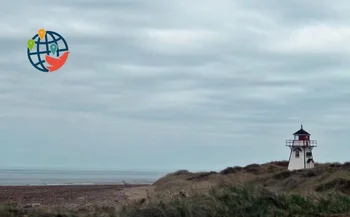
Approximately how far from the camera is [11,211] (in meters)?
15.6

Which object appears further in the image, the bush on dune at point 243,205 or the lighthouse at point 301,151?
the lighthouse at point 301,151

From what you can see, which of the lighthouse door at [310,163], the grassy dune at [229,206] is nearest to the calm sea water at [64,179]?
the lighthouse door at [310,163]

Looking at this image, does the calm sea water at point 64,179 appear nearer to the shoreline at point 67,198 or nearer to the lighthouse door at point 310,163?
the shoreline at point 67,198

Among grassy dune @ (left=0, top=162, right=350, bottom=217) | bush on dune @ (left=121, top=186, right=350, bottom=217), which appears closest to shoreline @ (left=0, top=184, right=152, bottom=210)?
grassy dune @ (left=0, top=162, right=350, bottom=217)

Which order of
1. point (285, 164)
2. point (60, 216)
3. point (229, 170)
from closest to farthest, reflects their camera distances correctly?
point (60, 216)
point (229, 170)
point (285, 164)

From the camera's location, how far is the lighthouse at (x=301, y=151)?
56.7 m

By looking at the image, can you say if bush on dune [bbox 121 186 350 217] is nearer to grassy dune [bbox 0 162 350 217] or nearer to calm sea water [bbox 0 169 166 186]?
grassy dune [bbox 0 162 350 217]

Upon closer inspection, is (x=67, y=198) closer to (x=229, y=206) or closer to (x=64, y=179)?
(x=229, y=206)

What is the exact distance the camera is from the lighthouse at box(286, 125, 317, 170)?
5666 cm

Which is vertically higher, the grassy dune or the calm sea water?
the calm sea water

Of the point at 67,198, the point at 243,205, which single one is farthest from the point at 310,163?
the point at 243,205

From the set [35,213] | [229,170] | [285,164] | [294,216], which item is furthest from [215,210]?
[285,164]

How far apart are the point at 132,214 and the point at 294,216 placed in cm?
380

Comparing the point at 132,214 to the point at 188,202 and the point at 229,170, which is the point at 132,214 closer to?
the point at 188,202
